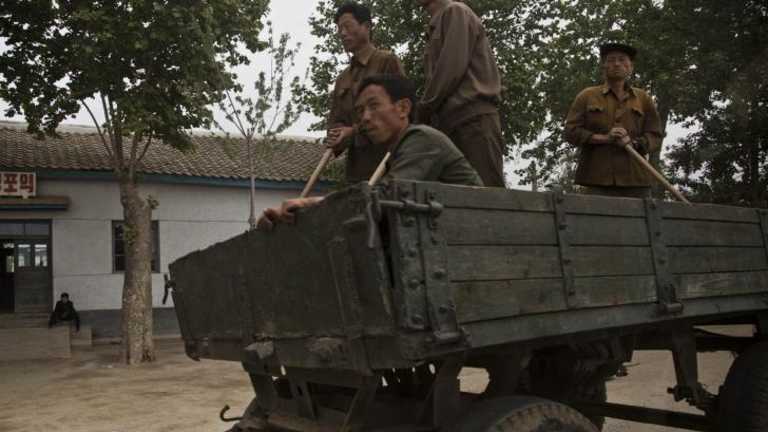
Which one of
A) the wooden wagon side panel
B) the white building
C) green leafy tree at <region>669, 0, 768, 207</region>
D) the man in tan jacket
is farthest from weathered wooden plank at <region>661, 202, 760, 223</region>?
the white building

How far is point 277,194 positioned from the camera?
18.5 metres

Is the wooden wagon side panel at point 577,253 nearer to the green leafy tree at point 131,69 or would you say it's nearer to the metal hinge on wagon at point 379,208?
the metal hinge on wagon at point 379,208

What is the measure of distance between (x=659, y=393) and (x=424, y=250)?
18.7 ft

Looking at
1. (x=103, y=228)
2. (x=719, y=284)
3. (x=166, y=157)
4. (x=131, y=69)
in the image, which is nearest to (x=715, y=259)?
(x=719, y=284)

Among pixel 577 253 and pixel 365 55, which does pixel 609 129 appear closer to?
pixel 365 55

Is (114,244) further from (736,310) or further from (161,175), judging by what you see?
(736,310)

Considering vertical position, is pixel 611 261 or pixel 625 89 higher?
pixel 625 89

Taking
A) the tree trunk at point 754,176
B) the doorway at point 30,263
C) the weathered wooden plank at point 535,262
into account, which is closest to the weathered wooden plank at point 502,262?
the weathered wooden plank at point 535,262

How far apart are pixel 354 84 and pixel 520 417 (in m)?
2.18

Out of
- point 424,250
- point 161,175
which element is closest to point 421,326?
point 424,250

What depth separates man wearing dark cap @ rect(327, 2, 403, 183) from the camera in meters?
3.87

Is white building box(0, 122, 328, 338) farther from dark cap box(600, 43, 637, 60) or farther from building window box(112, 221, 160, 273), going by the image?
dark cap box(600, 43, 637, 60)

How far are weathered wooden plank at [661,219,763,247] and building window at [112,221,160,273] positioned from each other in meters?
15.2

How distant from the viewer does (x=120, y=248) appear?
57.0 ft
